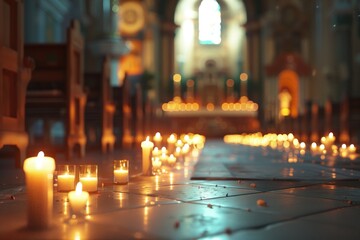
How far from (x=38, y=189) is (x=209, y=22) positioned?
35.4 meters

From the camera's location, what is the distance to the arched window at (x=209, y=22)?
1430 inches

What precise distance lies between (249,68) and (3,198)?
29.1 m

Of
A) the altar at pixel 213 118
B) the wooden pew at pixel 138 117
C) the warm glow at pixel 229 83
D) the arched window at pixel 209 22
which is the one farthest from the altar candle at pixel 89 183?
the arched window at pixel 209 22

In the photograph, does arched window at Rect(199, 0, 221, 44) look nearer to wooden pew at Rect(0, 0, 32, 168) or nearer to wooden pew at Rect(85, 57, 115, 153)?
wooden pew at Rect(85, 57, 115, 153)

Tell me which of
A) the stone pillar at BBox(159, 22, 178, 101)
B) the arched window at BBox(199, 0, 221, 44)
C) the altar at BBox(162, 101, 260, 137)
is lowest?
the altar at BBox(162, 101, 260, 137)

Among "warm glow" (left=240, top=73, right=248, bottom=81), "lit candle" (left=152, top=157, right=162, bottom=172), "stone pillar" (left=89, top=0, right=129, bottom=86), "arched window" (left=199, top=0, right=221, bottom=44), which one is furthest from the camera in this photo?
"arched window" (left=199, top=0, right=221, bottom=44)

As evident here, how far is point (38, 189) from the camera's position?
211 centimetres

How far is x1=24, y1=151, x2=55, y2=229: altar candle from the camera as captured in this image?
209 cm

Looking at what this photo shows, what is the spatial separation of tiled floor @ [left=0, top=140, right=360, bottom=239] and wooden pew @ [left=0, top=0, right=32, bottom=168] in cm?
119

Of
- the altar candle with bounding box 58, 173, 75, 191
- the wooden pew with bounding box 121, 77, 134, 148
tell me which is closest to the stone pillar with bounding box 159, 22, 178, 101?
the wooden pew with bounding box 121, 77, 134, 148

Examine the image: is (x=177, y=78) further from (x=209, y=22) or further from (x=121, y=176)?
(x=121, y=176)

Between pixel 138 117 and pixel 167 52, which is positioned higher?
pixel 167 52

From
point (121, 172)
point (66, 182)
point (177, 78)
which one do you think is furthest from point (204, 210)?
point (177, 78)

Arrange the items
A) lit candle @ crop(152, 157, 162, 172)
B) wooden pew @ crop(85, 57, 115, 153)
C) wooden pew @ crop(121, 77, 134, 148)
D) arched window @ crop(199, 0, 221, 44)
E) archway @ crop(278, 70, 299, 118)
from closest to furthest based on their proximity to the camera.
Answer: lit candle @ crop(152, 157, 162, 172) → wooden pew @ crop(85, 57, 115, 153) → wooden pew @ crop(121, 77, 134, 148) → archway @ crop(278, 70, 299, 118) → arched window @ crop(199, 0, 221, 44)
